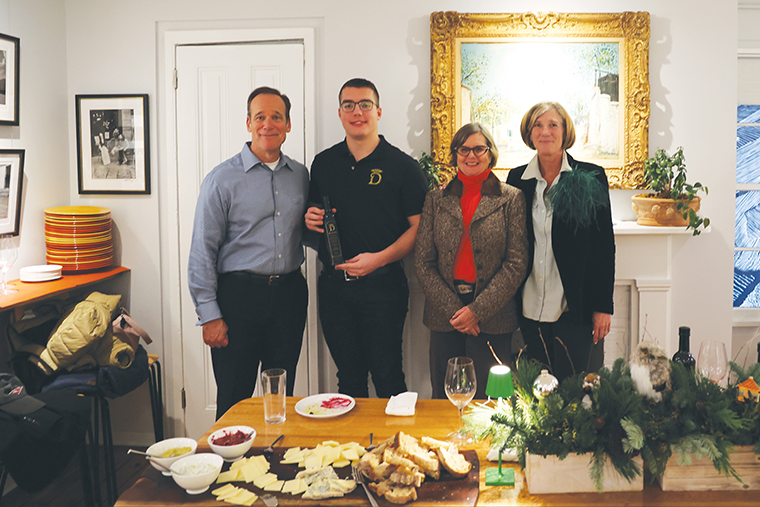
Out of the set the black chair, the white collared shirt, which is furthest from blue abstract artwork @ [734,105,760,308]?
the black chair

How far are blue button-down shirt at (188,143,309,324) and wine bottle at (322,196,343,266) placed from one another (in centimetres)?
17

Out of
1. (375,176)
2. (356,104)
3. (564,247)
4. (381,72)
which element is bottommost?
(564,247)

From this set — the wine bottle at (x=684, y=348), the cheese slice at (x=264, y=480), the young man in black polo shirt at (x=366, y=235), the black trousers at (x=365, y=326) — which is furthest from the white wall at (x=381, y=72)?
the cheese slice at (x=264, y=480)

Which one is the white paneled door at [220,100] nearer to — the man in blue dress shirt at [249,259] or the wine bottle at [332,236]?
the man in blue dress shirt at [249,259]

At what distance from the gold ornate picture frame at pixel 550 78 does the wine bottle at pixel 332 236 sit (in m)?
0.75

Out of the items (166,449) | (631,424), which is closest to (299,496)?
(166,449)

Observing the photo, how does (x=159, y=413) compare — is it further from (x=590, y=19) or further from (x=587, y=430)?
(x=590, y=19)

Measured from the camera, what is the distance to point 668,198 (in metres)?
2.88

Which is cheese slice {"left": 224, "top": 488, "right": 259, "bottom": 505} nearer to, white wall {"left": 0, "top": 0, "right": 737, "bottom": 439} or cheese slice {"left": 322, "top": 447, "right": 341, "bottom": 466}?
cheese slice {"left": 322, "top": 447, "right": 341, "bottom": 466}

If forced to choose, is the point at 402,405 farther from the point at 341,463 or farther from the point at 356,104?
the point at 356,104

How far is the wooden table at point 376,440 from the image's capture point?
1.28 m

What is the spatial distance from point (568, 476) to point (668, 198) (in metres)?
2.04

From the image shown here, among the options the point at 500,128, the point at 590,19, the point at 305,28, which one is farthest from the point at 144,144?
the point at 590,19

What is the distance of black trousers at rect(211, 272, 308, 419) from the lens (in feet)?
8.54
